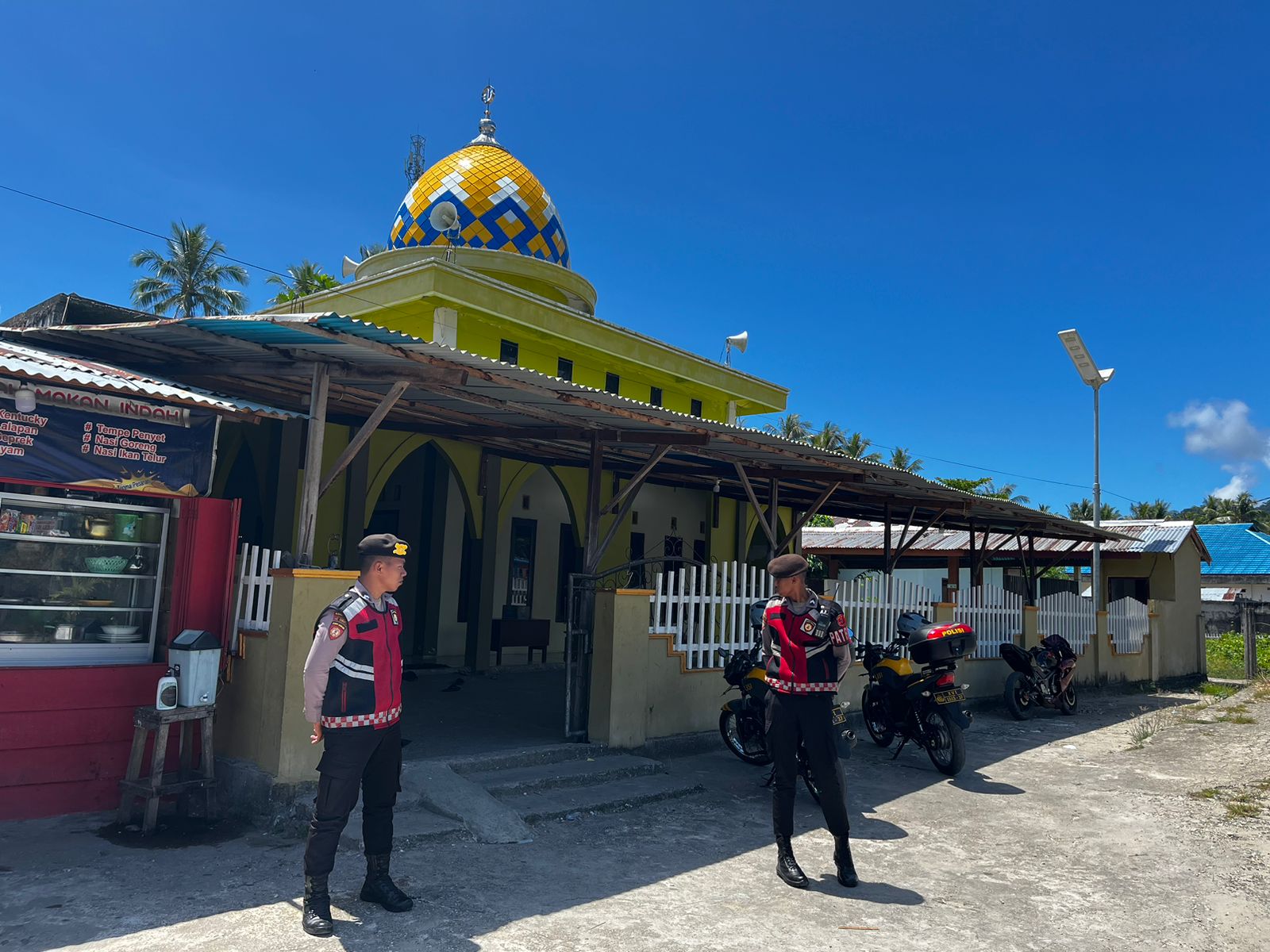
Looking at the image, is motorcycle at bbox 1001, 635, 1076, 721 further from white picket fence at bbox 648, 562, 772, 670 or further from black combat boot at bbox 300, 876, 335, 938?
black combat boot at bbox 300, 876, 335, 938

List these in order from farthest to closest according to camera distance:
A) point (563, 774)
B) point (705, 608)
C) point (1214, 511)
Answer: point (1214, 511) < point (705, 608) < point (563, 774)

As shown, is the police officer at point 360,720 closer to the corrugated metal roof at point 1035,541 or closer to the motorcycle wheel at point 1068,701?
the motorcycle wheel at point 1068,701

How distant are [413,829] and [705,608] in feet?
12.3

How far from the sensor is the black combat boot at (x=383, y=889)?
4309 millimetres

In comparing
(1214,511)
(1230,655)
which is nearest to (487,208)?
(1230,655)

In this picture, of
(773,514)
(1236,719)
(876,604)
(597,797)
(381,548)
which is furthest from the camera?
(1236,719)

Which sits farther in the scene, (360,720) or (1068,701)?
(1068,701)

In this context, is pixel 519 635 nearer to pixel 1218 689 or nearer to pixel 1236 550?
pixel 1218 689

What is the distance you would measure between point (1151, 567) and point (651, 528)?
11.0 metres

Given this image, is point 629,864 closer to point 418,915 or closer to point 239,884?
point 418,915

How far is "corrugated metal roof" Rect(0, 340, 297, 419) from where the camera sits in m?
5.23

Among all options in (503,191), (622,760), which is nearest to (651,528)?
(503,191)

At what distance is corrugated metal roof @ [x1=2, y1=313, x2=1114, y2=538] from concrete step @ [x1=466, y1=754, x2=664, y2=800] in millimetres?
2683

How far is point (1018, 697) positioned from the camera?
1172 cm
